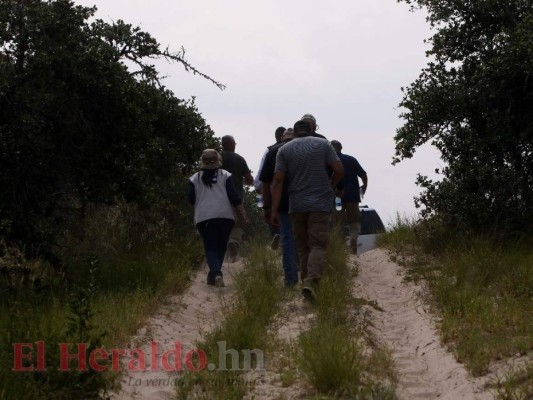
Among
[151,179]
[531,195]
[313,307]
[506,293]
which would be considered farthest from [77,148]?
[531,195]

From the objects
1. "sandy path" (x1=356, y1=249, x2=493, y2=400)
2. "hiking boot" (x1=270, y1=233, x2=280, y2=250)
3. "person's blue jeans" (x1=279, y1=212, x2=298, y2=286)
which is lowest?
"sandy path" (x1=356, y1=249, x2=493, y2=400)

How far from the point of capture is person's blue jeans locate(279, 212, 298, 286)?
34.5 ft

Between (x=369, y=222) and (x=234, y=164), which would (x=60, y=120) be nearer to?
(x=234, y=164)

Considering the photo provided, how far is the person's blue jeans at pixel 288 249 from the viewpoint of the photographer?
1052 cm

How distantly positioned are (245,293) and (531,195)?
4.93m

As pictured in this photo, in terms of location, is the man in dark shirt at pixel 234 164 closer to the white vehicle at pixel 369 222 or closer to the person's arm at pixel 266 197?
the person's arm at pixel 266 197

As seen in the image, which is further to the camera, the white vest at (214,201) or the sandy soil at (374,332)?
the white vest at (214,201)

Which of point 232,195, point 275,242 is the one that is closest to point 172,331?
point 232,195

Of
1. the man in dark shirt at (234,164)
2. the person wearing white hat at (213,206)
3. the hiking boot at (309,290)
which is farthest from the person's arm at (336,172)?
the man in dark shirt at (234,164)

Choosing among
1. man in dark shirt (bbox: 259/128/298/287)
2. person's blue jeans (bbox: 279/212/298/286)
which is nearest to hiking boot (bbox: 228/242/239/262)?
man in dark shirt (bbox: 259/128/298/287)

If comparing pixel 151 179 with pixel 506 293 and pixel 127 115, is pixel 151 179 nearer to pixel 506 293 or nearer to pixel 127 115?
pixel 127 115

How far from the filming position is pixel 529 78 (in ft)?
40.8

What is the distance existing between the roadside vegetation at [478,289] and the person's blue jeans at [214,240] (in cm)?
235

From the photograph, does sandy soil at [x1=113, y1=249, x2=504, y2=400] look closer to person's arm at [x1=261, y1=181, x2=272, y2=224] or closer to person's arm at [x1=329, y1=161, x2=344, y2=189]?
person's arm at [x1=261, y1=181, x2=272, y2=224]
